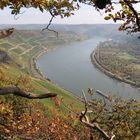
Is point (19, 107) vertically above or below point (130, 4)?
below

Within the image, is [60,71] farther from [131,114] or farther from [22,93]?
[22,93]

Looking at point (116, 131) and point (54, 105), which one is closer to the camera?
point (116, 131)

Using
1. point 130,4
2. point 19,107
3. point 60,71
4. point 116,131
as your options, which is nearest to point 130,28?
point 130,4

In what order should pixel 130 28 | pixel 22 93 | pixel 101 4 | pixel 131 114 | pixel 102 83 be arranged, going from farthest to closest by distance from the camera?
pixel 102 83
pixel 131 114
pixel 130 28
pixel 22 93
pixel 101 4

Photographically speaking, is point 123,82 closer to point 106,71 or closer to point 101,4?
point 106,71

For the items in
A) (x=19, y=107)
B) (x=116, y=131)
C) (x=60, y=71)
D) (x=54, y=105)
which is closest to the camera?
(x=116, y=131)

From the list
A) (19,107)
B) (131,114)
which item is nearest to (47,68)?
(19,107)

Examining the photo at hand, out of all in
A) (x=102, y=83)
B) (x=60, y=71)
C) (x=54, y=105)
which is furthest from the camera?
(x=60, y=71)

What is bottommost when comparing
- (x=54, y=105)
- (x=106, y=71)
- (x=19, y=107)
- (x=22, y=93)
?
(x=106, y=71)

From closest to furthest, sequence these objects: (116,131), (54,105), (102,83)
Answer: (116,131)
(54,105)
(102,83)
